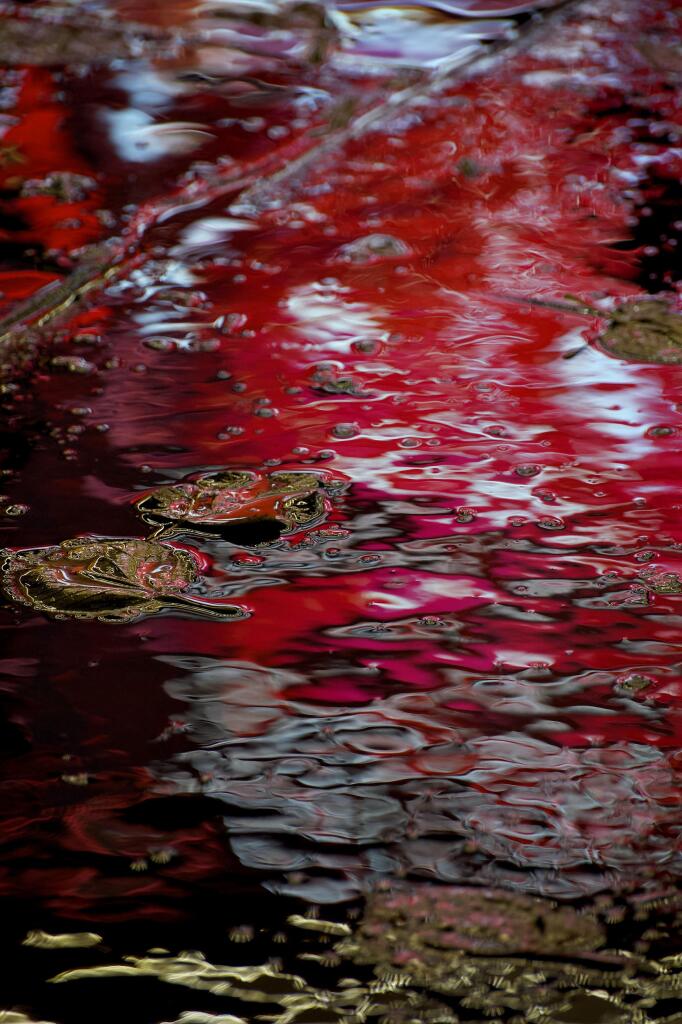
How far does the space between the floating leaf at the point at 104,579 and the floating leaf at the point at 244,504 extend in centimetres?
3

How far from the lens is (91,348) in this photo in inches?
39.3

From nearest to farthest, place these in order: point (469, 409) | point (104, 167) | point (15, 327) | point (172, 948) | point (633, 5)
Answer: point (172, 948) → point (469, 409) → point (15, 327) → point (104, 167) → point (633, 5)

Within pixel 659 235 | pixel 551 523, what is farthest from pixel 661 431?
pixel 659 235

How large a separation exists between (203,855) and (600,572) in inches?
13.5

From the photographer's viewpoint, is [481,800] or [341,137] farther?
[341,137]

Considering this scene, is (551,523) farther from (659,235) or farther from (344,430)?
(659,235)

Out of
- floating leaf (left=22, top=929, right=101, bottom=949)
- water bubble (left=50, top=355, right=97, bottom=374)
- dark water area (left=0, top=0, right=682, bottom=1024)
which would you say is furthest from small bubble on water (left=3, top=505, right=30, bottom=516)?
floating leaf (left=22, top=929, right=101, bottom=949)

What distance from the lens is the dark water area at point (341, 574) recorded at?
54cm

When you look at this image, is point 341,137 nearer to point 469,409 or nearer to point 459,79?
point 459,79

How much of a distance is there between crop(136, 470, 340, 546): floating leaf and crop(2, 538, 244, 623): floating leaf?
3 centimetres

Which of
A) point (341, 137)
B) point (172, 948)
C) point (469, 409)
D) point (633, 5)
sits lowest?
point (172, 948)

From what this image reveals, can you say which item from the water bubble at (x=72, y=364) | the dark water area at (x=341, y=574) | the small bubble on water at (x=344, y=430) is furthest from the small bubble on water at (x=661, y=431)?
the water bubble at (x=72, y=364)

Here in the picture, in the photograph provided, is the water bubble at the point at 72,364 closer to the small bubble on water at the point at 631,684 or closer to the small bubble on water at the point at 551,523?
the small bubble on water at the point at 551,523

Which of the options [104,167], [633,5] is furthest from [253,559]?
[633,5]
